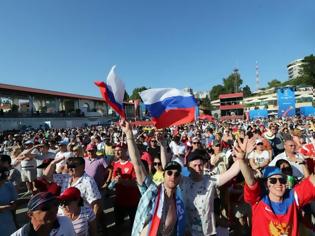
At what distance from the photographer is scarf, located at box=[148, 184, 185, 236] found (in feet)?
8.03

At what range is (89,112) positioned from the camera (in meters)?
52.2

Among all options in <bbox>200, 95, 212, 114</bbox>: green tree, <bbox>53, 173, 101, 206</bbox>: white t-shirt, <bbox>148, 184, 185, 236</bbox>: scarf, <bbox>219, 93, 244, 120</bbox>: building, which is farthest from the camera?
<bbox>219, 93, 244, 120</bbox>: building

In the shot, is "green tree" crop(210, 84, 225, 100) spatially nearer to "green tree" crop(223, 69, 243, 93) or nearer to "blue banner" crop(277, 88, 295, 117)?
"green tree" crop(223, 69, 243, 93)

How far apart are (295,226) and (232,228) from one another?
2.39m

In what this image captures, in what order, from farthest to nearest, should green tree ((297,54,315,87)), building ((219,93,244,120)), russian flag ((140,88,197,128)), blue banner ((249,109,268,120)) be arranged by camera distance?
building ((219,93,244,120)) → green tree ((297,54,315,87)) → blue banner ((249,109,268,120)) → russian flag ((140,88,197,128))

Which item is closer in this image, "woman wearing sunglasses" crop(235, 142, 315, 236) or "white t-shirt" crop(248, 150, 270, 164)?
"woman wearing sunglasses" crop(235, 142, 315, 236)

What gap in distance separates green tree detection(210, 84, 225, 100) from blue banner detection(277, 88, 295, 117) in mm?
80536

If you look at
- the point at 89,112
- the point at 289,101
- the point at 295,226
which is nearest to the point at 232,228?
the point at 295,226

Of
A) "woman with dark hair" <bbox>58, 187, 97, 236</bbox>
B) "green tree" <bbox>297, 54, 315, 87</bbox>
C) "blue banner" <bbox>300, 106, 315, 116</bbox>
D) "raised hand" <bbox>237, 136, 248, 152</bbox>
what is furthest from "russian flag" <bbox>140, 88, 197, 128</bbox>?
"green tree" <bbox>297, 54, 315, 87</bbox>

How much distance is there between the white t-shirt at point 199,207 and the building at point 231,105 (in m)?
67.0

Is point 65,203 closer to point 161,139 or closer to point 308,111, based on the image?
point 161,139

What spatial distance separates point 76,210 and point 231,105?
69.4 metres

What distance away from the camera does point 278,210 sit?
8.43 ft

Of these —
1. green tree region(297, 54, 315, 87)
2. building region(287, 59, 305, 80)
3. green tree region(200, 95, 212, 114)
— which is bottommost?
green tree region(200, 95, 212, 114)
